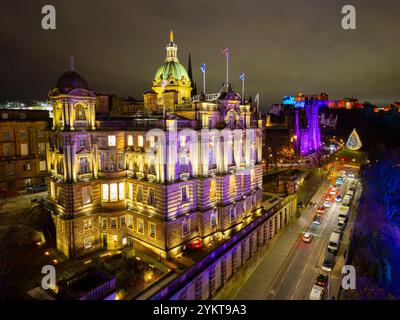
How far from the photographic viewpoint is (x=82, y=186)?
35.5 meters

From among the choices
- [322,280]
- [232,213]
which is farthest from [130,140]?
[322,280]

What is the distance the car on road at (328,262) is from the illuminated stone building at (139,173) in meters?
14.3

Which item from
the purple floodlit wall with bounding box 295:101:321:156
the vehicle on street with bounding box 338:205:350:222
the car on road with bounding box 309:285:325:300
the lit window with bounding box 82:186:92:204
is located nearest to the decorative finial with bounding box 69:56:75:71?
the lit window with bounding box 82:186:92:204

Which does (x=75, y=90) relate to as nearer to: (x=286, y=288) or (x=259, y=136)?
(x=259, y=136)

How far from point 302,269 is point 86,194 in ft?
106

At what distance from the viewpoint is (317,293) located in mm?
34375

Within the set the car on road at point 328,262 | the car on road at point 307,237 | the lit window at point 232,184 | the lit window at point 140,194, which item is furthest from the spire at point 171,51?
the car on road at point 328,262

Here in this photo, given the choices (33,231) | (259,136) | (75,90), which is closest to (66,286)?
(33,231)

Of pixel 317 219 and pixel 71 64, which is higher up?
pixel 71 64

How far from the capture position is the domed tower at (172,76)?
170 feet

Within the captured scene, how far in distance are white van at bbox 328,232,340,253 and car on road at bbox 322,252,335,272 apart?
153cm

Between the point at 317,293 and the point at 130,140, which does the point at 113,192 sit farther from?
the point at 317,293

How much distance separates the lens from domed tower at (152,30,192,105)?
5188cm
